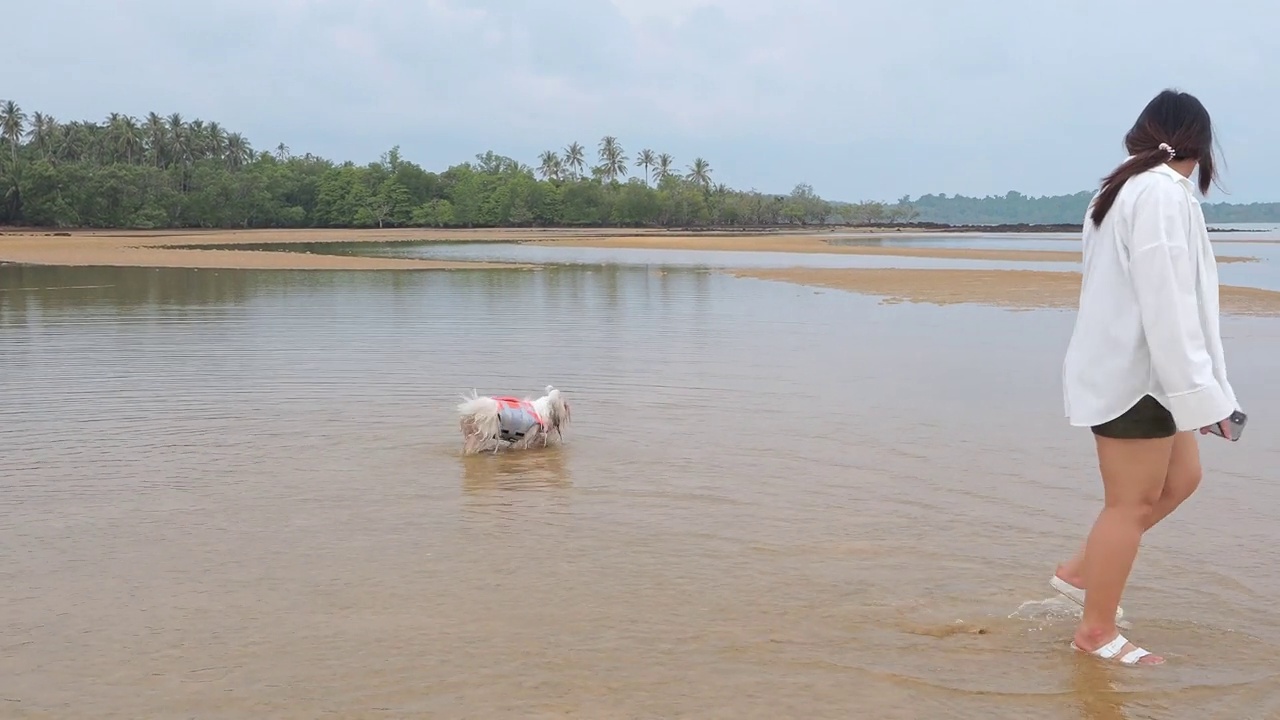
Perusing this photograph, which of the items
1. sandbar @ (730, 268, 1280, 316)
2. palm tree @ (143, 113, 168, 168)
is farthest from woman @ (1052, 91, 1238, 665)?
palm tree @ (143, 113, 168, 168)

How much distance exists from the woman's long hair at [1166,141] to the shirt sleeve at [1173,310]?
217 mm

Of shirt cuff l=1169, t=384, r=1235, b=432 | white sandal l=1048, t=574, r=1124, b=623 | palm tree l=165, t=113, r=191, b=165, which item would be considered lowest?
white sandal l=1048, t=574, r=1124, b=623

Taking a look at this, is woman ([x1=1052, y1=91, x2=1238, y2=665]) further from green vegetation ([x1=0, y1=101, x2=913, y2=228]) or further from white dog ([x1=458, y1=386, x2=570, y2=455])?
green vegetation ([x1=0, y1=101, x2=913, y2=228])

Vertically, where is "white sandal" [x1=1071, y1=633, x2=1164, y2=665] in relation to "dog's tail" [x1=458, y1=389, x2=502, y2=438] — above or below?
below

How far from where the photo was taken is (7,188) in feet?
307

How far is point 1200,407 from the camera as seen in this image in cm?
370

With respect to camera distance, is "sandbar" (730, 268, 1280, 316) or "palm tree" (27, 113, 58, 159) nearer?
"sandbar" (730, 268, 1280, 316)

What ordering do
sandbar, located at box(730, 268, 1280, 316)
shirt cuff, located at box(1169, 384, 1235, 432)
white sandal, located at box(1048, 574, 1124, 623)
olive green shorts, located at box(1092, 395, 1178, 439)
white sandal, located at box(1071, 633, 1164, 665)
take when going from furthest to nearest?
sandbar, located at box(730, 268, 1280, 316) < white sandal, located at box(1048, 574, 1124, 623) < white sandal, located at box(1071, 633, 1164, 665) < olive green shorts, located at box(1092, 395, 1178, 439) < shirt cuff, located at box(1169, 384, 1235, 432)

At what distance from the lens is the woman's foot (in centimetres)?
420

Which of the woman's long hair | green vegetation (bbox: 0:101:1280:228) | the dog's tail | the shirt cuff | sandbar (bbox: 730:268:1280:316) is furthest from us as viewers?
green vegetation (bbox: 0:101:1280:228)

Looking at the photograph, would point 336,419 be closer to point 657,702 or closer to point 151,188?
point 657,702

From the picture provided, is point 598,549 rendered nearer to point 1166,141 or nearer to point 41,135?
point 1166,141

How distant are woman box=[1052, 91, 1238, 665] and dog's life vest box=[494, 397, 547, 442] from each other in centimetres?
450

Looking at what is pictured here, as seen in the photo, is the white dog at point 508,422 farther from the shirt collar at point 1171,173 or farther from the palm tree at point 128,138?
the palm tree at point 128,138
